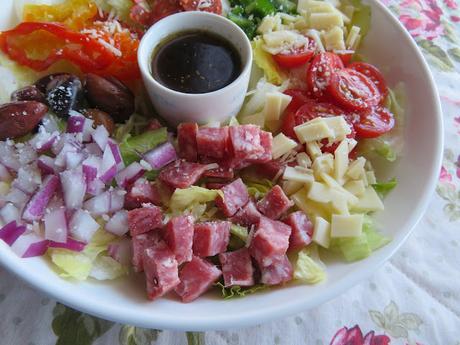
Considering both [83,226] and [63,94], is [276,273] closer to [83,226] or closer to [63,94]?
[83,226]

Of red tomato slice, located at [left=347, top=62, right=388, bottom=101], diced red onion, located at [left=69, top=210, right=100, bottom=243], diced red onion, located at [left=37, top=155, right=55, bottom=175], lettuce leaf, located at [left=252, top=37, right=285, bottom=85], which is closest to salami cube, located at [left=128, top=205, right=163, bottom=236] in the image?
diced red onion, located at [left=69, top=210, right=100, bottom=243]

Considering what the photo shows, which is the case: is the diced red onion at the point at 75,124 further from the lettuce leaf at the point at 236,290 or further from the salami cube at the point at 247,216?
the lettuce leaf at the point at 236,290

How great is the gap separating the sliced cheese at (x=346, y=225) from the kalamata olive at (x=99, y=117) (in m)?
0.94

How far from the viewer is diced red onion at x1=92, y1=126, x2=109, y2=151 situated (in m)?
1.79

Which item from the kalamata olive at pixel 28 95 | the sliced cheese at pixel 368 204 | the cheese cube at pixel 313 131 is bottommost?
the sliced cheese at pixel 368 204

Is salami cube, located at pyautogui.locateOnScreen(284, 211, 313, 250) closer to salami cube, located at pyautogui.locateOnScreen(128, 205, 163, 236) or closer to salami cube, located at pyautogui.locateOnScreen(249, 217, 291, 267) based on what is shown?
salami cube, located at pyautogui.locateOnScreen(249, 217, 291, 267)

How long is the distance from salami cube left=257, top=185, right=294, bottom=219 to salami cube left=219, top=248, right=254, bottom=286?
16 cm

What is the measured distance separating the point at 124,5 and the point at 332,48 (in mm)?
968

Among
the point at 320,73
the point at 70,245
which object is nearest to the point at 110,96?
the point at 70,245

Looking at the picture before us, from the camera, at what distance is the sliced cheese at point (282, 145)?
5.98 feet

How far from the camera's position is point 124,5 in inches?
87.4

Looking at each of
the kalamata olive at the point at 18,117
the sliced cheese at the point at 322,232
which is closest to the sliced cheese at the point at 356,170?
the sliced cheese at the point at 322,232

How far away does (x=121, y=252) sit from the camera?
64.5 inches

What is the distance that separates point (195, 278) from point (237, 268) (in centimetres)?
14
